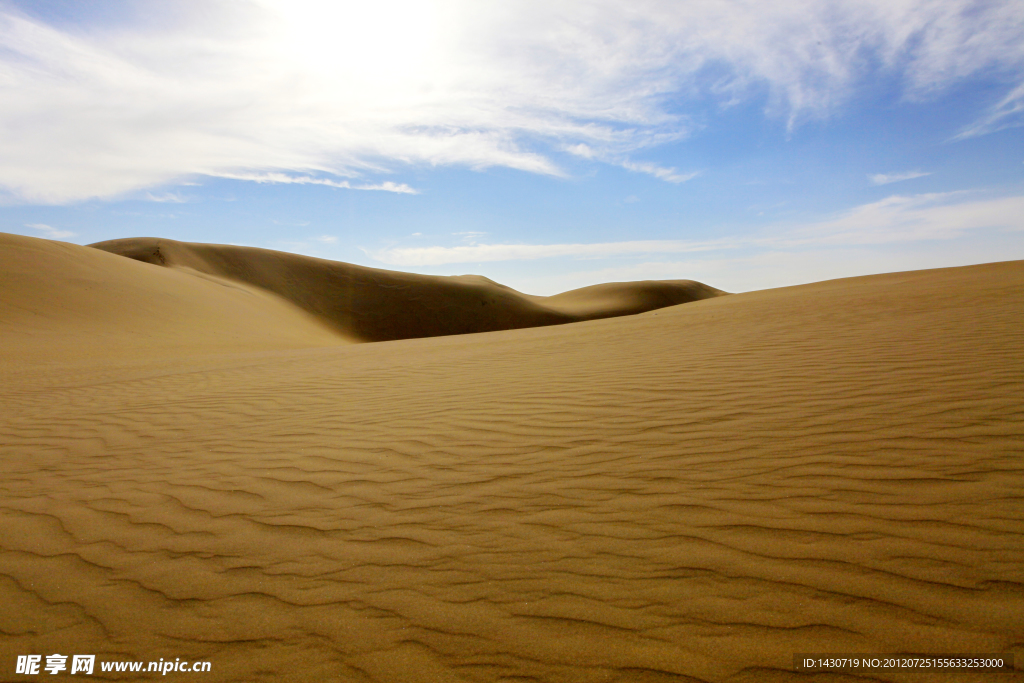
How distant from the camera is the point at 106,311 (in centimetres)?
2017

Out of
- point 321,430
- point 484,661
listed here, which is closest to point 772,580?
point 484,661

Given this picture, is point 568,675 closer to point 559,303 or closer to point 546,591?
point 546,591

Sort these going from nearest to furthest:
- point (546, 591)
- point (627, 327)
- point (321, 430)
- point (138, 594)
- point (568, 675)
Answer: point (568, 675) → point (546, 591) → point (138, 594) → point (321, 430) → point (627, 327)

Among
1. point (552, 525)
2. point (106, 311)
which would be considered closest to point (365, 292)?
point (106, 311)

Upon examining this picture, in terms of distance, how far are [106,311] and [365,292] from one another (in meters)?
27.8

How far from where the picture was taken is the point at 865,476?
3.06 metres

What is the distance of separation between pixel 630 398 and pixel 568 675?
3.63 meters

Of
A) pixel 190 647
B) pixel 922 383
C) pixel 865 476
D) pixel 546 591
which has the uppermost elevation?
pixel 922 383

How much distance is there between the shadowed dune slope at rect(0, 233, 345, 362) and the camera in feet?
53.6
